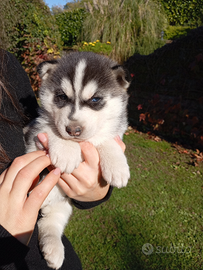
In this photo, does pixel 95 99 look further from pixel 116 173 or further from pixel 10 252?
pixel 10 252

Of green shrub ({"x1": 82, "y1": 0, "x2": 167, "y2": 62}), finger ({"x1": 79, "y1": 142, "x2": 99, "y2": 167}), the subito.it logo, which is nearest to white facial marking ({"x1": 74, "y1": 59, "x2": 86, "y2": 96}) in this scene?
finger ({"x1": 79, "y1": 142, "x2": 99, "y2": 167})

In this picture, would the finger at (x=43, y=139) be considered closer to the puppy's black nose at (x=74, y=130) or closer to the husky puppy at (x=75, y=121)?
the husky puppy at (x=75, y=121)

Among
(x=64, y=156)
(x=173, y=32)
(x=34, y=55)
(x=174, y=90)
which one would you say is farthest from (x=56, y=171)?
(x=173, y=32)

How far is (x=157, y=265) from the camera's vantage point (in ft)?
9.37

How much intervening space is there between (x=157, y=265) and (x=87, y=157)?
2214mm

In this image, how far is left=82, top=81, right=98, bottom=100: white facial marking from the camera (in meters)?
1.80

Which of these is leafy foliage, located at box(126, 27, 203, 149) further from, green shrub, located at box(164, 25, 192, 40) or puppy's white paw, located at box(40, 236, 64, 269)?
puppy's white paw, located at box(40, 236, 64, 269)

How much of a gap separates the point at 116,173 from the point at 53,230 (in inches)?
34.7

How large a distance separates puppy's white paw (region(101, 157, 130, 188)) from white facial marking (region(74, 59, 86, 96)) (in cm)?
70

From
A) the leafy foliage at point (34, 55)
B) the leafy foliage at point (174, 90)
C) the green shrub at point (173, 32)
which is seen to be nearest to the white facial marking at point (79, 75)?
the leafy foliage at point (174, 90)

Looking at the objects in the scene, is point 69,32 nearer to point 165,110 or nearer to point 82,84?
point 165,110

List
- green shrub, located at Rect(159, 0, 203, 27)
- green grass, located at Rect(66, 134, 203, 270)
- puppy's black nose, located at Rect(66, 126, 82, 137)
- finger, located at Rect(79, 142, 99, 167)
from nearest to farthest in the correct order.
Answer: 1. puppy's black nose, located at Rect(66, 126, 82, 137)
2. finger, located at Rect(79, 142, 99, 167)
3. green grass, located at Rect(66, 134, 203, 270)
4. green shrub, located at Rect(159, 0, 203, 27)

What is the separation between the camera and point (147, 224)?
11.5ft

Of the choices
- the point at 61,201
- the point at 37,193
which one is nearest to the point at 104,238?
the point at 61,201
